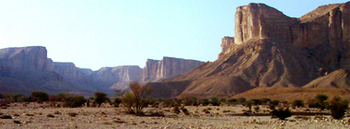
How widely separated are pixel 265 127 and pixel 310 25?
3690 inches

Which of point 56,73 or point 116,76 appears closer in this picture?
point 56,73

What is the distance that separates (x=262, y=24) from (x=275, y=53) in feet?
40.5

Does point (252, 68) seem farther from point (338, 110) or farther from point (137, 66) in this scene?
point (137, 66)

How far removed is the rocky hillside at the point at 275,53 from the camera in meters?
83.5

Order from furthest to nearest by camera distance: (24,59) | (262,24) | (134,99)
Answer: (24,59) < (262,24) < (134,99)

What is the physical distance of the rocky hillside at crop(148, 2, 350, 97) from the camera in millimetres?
83500

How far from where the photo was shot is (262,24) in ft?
330

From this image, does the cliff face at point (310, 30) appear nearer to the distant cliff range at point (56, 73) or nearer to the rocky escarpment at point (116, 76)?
the distant cliff range at point (56, 73)

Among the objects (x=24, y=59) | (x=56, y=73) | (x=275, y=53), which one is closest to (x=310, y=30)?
(x=275, y=53)

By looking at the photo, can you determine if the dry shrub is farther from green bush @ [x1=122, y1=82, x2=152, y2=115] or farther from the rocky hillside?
the rocky hillside

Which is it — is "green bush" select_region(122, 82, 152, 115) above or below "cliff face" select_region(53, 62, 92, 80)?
below

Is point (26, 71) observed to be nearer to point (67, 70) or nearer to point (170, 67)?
point (67, 70)

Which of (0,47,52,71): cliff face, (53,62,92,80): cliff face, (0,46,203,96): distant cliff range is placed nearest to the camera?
(0,46,203,96): distant cliff range

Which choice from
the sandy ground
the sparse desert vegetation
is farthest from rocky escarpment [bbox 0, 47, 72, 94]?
the sandy ground
